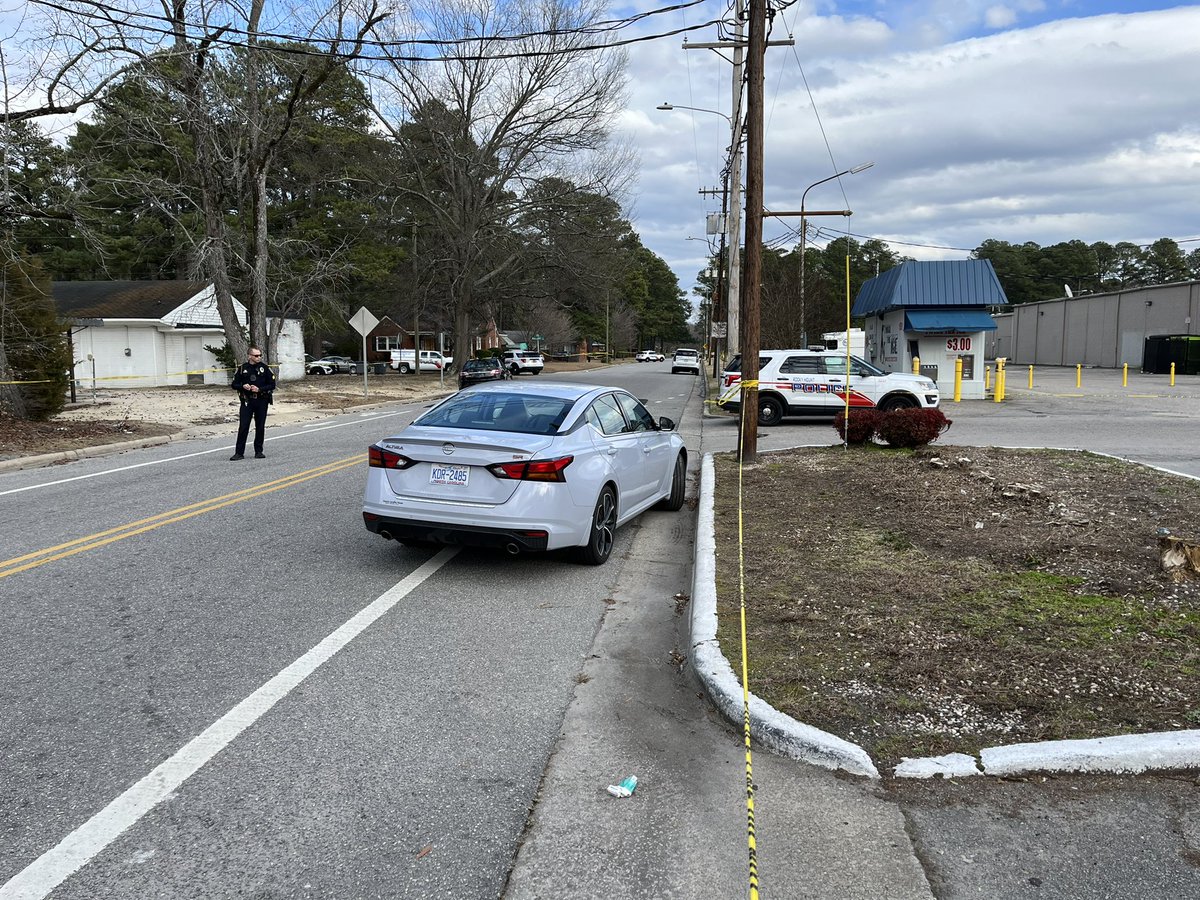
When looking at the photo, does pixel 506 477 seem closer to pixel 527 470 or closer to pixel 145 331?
pixel 527 470

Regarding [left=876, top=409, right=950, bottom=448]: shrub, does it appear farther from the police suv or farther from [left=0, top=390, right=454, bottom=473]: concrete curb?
[left=0, top=390, right=454, bottom=473]: concrete curb

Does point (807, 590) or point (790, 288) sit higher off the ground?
point (790, 288)

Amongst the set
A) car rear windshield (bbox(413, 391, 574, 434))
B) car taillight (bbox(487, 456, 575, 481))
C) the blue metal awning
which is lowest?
car taillight (bbox(487, 456, 575, 481))

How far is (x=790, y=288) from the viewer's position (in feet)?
139

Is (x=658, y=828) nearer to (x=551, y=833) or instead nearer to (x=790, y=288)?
(x=551, y=833)

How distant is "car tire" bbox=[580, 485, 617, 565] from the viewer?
7301 millimetres

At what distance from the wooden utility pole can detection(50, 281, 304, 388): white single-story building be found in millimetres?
27329

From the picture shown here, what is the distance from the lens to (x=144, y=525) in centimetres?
887

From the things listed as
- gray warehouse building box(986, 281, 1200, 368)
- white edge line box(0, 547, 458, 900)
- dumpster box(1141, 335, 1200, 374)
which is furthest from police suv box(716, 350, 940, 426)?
gray warehouse building box(986, 281, 1200, 368)

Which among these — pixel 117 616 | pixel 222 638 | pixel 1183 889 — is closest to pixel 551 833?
pixel 1183 889

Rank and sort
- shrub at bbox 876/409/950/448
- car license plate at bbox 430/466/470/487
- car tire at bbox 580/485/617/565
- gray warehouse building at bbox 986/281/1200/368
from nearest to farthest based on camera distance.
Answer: car license plate at bbox 430/466/470/487 < car tire at bbox 580/485/617/565 < shrub at bbox 876/409/950/448 < gray warehouse building at bbox 986/281/1200/368

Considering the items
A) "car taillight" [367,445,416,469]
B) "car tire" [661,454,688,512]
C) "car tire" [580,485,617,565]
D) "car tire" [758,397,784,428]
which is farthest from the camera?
"car tire" [758,397,784,428]

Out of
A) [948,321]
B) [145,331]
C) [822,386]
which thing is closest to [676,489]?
[822,386]

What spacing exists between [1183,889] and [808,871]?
47.9 inches
